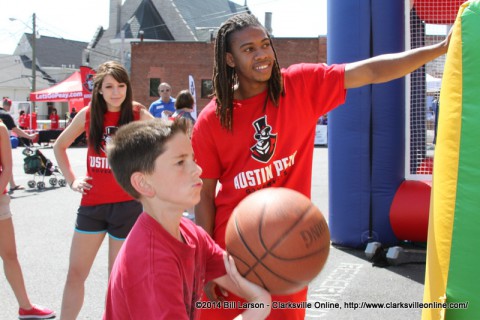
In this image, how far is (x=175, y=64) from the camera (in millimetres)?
39531

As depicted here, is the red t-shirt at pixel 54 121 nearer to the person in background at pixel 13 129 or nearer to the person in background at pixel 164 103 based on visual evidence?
the person in background at pixel 13 129

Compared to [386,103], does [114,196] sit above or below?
below

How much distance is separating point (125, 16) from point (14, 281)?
50.0 meters

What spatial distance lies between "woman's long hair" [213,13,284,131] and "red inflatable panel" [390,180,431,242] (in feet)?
12.8

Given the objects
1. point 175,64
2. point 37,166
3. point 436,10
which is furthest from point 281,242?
point 175,64

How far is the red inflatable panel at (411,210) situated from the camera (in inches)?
241

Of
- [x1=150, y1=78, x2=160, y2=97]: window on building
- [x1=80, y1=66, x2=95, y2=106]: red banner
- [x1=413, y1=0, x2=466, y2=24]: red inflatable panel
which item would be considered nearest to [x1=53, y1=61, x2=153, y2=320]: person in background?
[x1=413, y1=0, x2=466, y2=24]: red inflatable panel

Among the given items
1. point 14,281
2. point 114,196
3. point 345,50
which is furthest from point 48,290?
point 345,50

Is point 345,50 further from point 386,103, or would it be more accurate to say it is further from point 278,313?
point 278,313

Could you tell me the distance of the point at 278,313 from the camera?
262cm

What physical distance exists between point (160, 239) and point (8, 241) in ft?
9.79

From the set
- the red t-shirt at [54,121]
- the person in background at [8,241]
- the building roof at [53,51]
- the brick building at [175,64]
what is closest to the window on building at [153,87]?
the brick building at [175,64]

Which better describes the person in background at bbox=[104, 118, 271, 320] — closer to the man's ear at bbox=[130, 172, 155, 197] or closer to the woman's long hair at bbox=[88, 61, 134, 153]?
the man's ear at bbox=[130, 172, 155, 197]

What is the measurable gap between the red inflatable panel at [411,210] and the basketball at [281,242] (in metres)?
4.27
